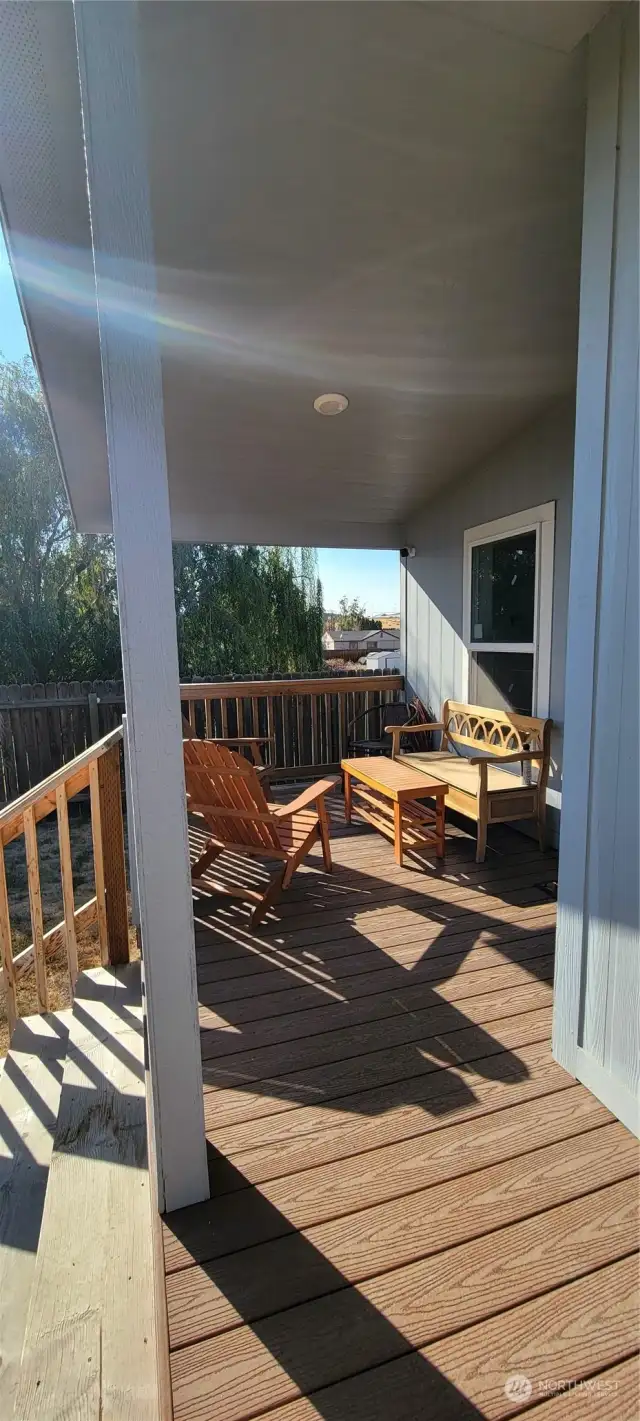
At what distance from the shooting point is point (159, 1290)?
3.69 feet

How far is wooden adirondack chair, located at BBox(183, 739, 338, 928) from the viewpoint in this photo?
266 cm

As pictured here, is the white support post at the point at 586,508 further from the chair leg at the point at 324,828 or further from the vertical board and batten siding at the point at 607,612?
the chair leg at the point at 324,828

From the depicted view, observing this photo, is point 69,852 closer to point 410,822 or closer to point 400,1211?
point 400,1211

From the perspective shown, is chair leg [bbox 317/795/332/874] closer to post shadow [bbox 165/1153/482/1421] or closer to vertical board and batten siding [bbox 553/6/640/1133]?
vertical board and batten siding [bbox 553/6/640/1133]

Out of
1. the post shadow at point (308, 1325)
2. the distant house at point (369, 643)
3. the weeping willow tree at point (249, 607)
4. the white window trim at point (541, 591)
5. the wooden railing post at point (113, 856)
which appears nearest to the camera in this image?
the post shadow at point (308, 1325)

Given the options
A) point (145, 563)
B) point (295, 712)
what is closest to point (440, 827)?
point (295, 712)

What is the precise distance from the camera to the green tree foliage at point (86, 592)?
11.2 meters

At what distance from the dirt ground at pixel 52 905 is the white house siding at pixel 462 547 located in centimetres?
284

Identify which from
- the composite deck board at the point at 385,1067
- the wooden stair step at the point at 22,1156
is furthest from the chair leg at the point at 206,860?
the composite deck board at the point at 385,1067

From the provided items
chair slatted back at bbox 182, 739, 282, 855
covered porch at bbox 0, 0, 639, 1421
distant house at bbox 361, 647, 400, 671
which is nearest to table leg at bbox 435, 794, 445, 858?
covered porch at bbox 0, 0, 639, 1421

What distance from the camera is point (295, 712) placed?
540cm

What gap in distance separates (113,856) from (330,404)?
265cm

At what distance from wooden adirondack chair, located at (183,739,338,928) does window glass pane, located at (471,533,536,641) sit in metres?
1.76

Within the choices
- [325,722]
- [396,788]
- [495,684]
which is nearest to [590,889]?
[396,788]
